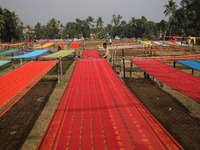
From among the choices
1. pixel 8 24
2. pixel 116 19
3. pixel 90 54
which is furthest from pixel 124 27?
pixel 90 54

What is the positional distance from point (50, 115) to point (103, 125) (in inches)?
126

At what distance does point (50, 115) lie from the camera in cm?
482

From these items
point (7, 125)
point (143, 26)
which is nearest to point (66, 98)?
point (7, 125)

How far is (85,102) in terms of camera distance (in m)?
Result: 2.99

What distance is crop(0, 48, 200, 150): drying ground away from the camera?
361 centimetres

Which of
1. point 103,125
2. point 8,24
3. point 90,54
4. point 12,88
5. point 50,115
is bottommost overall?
point 50,115

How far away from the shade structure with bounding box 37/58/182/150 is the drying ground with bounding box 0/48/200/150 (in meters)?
1.73

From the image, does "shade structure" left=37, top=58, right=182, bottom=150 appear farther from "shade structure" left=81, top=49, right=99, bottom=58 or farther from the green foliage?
the green foliage

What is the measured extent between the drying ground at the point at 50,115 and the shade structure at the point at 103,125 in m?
1.73

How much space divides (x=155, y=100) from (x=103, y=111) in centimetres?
394

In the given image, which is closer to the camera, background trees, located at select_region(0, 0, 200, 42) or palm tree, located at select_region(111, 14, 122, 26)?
background trees, located at select_region(0, 0, 200, 42)

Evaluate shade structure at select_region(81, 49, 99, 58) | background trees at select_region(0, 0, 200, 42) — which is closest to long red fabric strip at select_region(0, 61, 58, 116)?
shade structure at select_region(81, 49, 99, 58)

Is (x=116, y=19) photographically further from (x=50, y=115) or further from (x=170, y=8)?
(x=50, y=115)

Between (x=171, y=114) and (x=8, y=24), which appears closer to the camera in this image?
(x=171, y=114)
